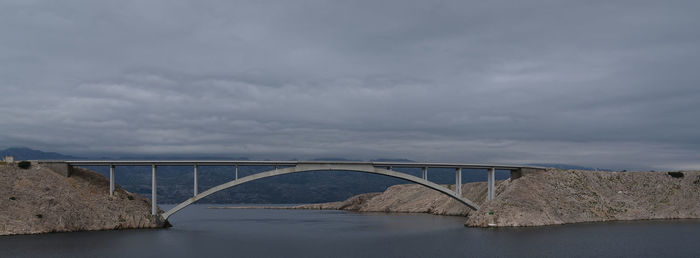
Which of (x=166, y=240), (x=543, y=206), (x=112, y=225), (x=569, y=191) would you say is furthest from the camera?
(x=569, y=191)

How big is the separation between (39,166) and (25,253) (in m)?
31.6

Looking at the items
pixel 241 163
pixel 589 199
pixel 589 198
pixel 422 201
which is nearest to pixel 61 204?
pixel 241 163

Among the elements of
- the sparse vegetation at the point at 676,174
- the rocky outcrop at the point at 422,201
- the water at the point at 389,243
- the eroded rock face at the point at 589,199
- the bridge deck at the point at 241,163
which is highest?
the bridge deck at the point at 241,163

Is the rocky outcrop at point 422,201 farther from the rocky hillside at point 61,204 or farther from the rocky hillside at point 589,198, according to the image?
the rocky hillside at point 61,204

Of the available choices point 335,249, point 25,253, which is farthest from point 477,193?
point 25,253

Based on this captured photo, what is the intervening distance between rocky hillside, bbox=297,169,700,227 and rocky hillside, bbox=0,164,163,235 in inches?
2228

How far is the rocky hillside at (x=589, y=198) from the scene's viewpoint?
91750 mm

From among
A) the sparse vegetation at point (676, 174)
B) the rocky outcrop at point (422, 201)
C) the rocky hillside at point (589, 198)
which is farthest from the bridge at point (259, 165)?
the rocky outcrop at point (422, 201)

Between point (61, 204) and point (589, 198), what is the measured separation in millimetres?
87889

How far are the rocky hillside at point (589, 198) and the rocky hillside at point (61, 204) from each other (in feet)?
186

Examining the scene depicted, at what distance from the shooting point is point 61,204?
7938cm

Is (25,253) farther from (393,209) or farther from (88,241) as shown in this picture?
(393,209)

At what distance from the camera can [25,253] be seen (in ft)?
192

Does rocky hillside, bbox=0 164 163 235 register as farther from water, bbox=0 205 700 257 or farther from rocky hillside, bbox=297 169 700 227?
rocky hillside, bbox=297 169 700 227
